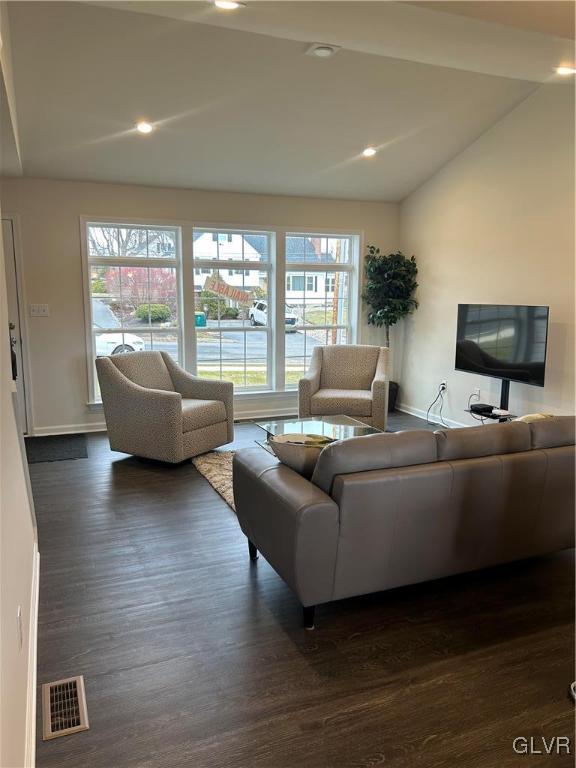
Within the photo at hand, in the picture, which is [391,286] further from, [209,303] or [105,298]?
[105,298]

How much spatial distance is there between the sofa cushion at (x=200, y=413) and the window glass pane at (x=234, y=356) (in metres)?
1.16

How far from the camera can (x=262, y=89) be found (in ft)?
13.5

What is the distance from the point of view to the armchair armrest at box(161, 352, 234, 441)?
16.1 ft

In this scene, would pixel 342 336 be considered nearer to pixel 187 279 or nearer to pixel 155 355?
pixel 187 279

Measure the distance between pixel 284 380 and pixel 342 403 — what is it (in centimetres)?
136

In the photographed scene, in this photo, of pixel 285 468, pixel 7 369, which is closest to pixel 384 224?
pixel 285 468

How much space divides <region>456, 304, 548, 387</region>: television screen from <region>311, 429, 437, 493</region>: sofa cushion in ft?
8.28

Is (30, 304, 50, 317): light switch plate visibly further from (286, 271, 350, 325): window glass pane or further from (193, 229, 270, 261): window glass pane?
(286, 271, 350, 325): window glass pane

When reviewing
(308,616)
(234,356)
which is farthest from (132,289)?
(308,616)

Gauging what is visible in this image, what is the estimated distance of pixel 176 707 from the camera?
1.89 meters

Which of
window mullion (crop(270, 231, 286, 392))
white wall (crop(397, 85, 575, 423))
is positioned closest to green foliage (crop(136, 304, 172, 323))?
window mullion (crop(270, 231, 286, 392))

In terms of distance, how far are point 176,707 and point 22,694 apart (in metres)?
0.50

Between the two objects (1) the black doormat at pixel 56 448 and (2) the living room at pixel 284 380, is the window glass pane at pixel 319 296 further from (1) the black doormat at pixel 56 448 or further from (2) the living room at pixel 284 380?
(1) the black doormat at pixel 56 448

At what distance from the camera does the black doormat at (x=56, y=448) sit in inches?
183
